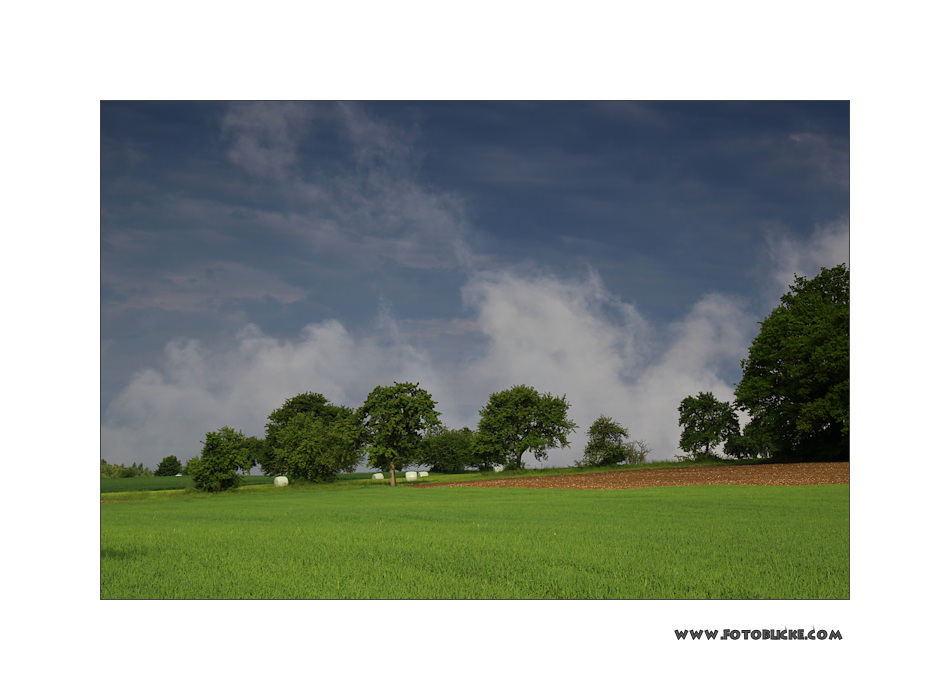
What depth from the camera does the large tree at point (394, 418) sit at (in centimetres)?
3853

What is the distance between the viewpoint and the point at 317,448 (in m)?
39.6

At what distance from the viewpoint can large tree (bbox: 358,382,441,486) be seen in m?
38.5

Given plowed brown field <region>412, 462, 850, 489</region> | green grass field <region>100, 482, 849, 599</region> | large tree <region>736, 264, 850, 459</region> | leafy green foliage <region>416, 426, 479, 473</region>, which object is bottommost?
leafy green foliage <region>416, 426, 479, 473</region>

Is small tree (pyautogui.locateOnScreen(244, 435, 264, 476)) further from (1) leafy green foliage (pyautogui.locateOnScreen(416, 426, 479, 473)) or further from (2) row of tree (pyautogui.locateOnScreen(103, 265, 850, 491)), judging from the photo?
(1) leafy green foliage (pyautogui.locateOnScreen(416, 426, 479, 473))

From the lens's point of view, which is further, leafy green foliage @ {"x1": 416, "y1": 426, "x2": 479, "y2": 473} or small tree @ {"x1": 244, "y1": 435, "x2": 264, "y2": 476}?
leafy green foliage @ {"x1": 416, "y1": 426, "x2": 479, "y2": 473}

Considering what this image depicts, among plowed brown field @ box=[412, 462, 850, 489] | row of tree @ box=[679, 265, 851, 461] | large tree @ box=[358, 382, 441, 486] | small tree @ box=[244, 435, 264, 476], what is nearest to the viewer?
plowed brown field @ box=[412, 462, 850, 489]

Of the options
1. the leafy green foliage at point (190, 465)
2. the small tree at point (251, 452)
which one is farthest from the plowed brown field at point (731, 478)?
the leafy green foliage at point (190, 465)

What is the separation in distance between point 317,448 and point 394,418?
5824mm

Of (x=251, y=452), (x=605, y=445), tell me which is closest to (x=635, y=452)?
(x=605, y=445)

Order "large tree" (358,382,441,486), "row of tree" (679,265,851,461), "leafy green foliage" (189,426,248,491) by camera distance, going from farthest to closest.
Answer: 1. "large tree" (358,382,441,486)
2. "leafy green foliage" (189,426,248,491)
3. "row of tree" (679,265,851,461)

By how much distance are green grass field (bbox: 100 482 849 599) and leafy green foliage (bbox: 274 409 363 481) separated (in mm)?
21404

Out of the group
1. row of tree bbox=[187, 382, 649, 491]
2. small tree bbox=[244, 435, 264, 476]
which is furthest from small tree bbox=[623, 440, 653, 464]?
small tree bbox=[244, 435, 264, 476]

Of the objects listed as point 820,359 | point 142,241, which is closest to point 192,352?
point 142,241

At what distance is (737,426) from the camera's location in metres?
33.6
